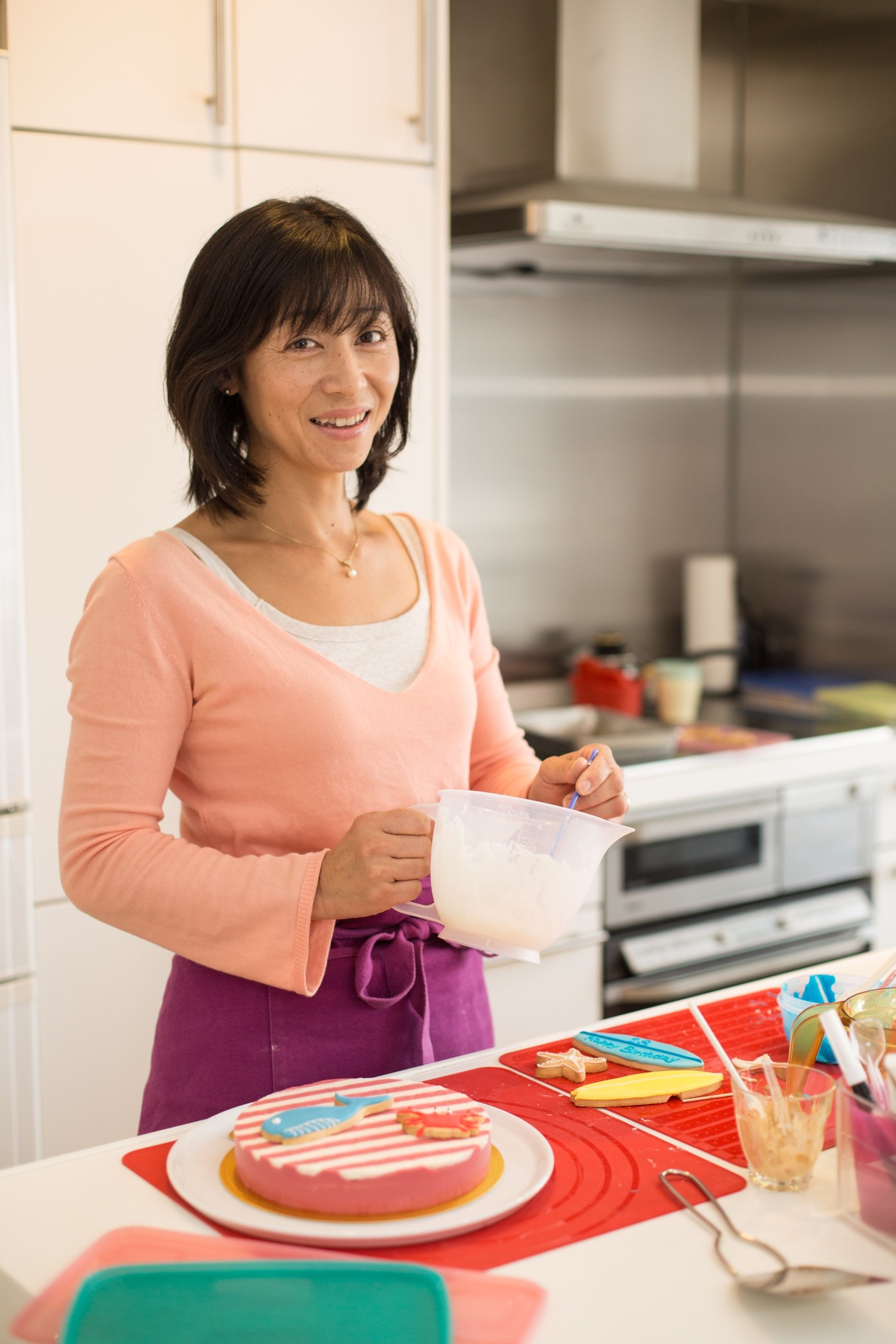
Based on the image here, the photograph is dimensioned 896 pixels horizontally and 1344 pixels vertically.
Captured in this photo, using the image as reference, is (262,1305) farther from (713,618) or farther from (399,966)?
(713,618)

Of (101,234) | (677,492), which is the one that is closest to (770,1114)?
(101,234)

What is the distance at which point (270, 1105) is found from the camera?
99 cm

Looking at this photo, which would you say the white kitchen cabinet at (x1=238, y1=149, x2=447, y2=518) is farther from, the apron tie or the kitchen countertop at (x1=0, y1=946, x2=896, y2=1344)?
the kitchen countertop at (x1=0, y1=946, x2=896, y2=1344)

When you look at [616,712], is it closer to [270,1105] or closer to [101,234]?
[101,234]

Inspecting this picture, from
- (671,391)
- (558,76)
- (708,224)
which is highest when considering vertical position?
(558,76)

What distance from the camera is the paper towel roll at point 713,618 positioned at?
318 centimetres

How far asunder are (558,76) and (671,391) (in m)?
0.82

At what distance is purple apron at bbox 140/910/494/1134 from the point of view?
1.26 m

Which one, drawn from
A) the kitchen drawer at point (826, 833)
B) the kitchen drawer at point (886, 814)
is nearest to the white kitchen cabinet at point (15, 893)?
the kitchen drawer at point (826, 833)

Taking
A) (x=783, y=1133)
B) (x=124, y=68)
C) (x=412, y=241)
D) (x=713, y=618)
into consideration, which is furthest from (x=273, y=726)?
(x=713, y=618)

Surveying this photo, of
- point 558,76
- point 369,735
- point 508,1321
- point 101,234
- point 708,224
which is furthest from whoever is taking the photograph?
point 558,76

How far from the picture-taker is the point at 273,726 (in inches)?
49.9

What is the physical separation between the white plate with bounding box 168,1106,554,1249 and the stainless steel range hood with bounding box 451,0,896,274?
1778 millimetres

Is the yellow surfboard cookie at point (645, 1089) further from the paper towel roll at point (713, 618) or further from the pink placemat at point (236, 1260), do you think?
the paper towel roll at point (713, 618)
